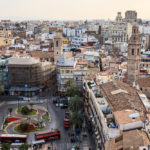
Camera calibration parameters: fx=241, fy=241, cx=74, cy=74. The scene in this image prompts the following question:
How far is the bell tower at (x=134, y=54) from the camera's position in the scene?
173ft

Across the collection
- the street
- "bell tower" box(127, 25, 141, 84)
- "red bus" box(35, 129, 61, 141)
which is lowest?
the street

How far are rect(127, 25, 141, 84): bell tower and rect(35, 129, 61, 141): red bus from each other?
2221 centimetres

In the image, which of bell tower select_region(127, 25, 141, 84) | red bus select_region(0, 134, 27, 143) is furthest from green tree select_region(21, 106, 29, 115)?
bell tower select_region(127, 25, 141, 84)

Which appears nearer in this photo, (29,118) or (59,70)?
(29,118)

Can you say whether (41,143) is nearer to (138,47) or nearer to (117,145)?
(117,145)

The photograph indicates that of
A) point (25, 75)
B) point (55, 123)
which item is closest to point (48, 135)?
point (55, 123)

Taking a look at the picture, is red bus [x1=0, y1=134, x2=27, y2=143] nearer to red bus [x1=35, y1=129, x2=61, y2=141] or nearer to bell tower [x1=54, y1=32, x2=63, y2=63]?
red bus [x1=35, y1=129, x2=61, y2=141]

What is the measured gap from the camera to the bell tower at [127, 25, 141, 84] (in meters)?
52.8

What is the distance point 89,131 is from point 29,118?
46.4ft

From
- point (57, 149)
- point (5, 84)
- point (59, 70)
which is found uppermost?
point (59, 70)

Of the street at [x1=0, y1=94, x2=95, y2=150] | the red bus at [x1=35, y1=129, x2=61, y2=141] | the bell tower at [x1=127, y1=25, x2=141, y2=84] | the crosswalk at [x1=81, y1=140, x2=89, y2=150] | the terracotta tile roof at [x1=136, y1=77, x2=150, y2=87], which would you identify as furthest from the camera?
the bell tower at [x1=127, y1=25, x2=141, y2=84]

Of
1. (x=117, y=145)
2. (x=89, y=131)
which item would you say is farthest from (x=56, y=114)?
(x=117, y=145)

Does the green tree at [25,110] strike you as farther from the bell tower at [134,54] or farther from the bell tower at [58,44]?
the bell tower at [58,44]

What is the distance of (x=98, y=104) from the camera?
135 ft
